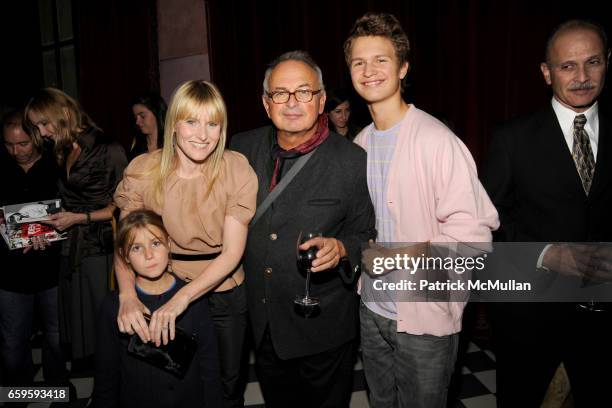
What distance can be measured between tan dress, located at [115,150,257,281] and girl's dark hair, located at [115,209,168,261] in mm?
35

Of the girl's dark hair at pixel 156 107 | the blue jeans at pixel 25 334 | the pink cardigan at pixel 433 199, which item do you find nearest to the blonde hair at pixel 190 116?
the pink cardigan at pixel 433 199

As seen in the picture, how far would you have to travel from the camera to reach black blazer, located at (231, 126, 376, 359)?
1.88m

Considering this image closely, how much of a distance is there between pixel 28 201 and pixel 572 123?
282 cm

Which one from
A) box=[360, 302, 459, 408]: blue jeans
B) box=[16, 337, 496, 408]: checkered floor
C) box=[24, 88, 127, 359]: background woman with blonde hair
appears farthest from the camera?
box=[16, 337, 496, 408]: checkered floor

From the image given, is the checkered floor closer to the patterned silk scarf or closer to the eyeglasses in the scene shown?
the patterned silk scarf

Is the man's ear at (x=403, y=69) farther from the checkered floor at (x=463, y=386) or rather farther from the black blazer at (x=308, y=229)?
the checkered floor at (x=463, y=386)

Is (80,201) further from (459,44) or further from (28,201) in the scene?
(459,44)

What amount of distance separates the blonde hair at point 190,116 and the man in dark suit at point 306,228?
0.23 metres

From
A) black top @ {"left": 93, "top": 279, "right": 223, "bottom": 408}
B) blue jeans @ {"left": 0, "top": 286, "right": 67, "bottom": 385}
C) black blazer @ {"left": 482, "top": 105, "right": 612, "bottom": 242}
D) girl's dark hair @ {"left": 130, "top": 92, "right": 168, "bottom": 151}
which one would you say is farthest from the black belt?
girl's dark hair @ {"left": 130, "top": 92, "right": 168, "bottom": 151}

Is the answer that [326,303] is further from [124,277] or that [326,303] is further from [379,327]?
[124,277]

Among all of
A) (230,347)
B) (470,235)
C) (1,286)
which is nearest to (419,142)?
(470,235)

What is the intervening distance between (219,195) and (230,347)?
65cm

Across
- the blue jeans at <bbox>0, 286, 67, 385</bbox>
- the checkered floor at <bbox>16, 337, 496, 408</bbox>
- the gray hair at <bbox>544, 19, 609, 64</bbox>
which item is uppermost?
the gray hair at <bbox>544, 19, 609, 64</bbox>

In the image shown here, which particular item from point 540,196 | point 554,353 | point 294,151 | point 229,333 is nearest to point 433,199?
point 540,196
